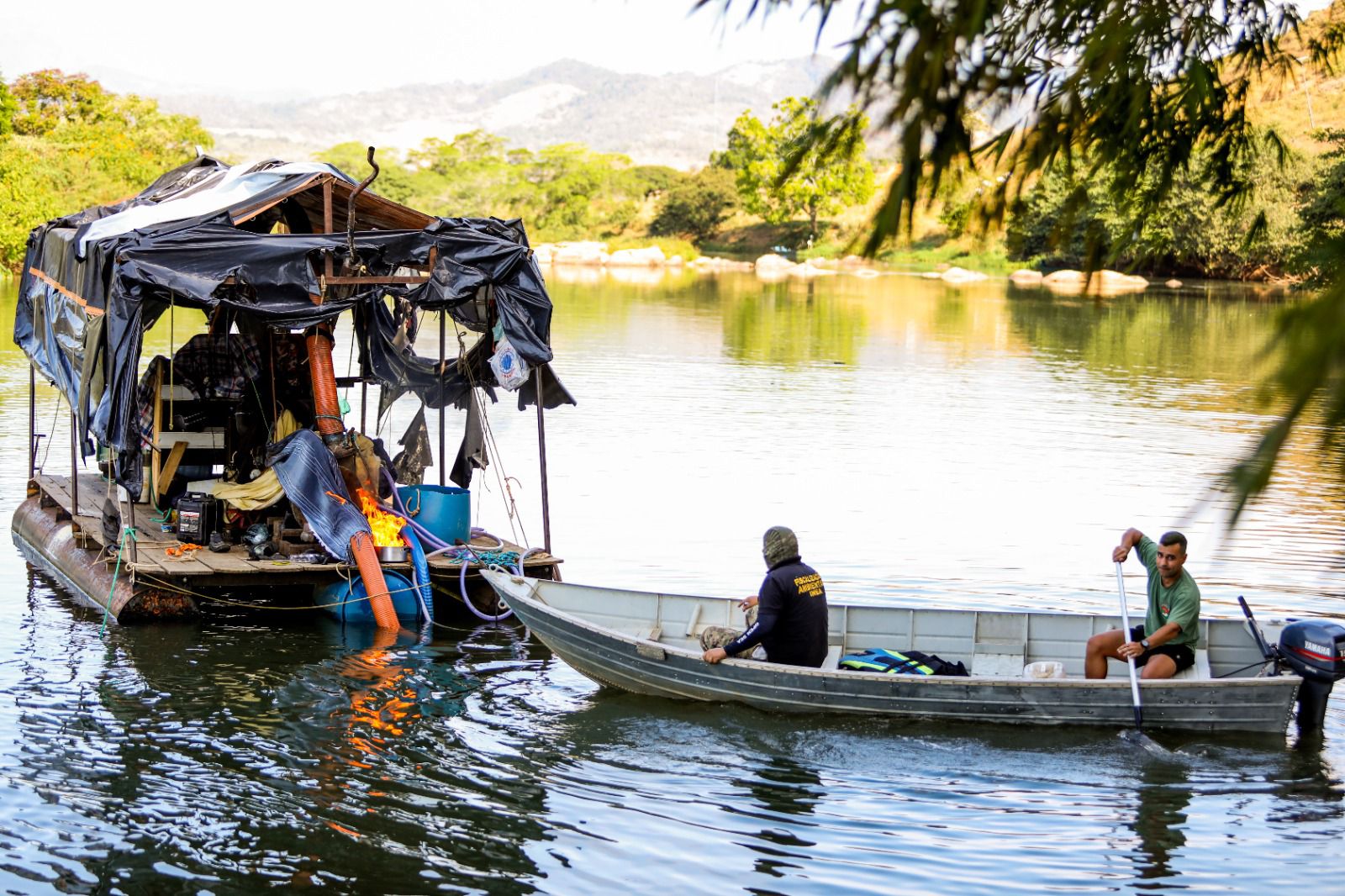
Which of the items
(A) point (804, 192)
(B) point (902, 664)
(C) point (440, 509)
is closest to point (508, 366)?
(C) point (440, 509)

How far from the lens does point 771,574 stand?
34.2ft

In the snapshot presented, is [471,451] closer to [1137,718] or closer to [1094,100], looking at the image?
[1137,718]

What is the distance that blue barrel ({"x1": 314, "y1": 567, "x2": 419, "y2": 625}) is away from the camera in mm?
12992

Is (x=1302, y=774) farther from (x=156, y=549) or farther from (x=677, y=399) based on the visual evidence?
(x=677, y=399)

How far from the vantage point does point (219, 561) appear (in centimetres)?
1269

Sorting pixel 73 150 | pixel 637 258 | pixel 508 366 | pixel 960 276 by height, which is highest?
pixel 73 150

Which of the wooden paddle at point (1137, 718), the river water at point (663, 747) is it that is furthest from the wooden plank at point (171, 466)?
the wooden paddle at point (1137, 718)

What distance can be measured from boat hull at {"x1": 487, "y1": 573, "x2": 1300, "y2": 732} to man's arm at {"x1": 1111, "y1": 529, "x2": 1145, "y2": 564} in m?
1.00

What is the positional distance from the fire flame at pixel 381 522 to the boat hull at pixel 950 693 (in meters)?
2.75

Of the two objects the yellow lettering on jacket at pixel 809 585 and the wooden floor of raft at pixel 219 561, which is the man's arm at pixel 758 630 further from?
the wooden floor of raft at pixel 219 561

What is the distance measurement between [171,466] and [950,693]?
8208 millimetres

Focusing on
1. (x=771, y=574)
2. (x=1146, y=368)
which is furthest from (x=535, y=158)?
(x=771, y=574)

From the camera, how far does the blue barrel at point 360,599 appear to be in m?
13.0

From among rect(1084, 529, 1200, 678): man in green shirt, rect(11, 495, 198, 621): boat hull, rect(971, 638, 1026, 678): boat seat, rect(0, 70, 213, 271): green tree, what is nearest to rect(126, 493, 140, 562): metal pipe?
rect(11, 495, 198, 621): boat hull
